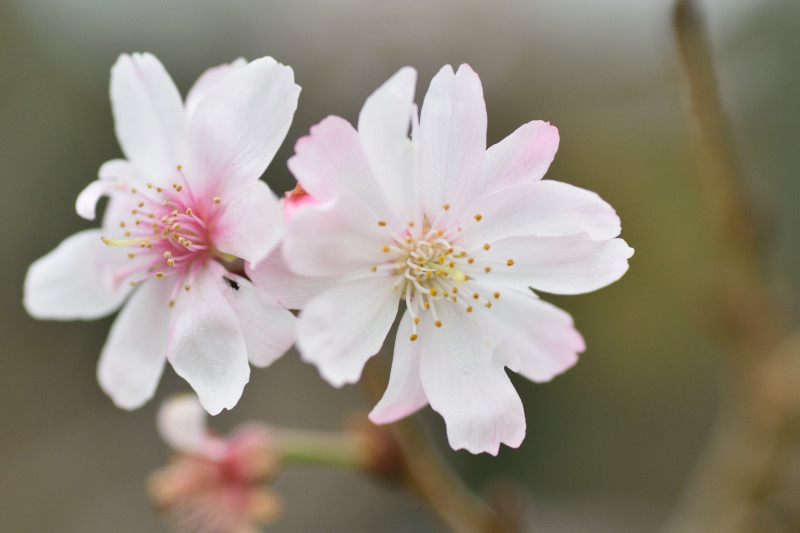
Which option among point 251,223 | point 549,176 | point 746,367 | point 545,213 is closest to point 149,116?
point 251,223

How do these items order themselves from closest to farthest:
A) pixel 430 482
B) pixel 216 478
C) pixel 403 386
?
pixel 403 386 < pixel 430 482 < pixel 216 478

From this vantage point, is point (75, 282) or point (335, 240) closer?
point (335, 240)

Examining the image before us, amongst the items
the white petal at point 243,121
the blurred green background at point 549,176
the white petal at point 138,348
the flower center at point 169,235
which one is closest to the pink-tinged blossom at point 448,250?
the white petal at point 243,121

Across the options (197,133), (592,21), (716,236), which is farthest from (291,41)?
(197,133)

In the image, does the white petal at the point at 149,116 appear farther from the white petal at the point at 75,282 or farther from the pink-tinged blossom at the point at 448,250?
the pink-tinged blossom at the point at 448,250

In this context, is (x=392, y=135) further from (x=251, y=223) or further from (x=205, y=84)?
(x=205, y=84)

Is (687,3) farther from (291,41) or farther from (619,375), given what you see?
(291,41)

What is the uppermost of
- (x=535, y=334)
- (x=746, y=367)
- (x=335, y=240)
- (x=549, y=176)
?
(x=335, y=240)

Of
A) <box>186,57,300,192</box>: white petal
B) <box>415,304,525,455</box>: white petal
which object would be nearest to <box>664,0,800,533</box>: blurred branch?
<box>415,304,525,455</box>: white petal
